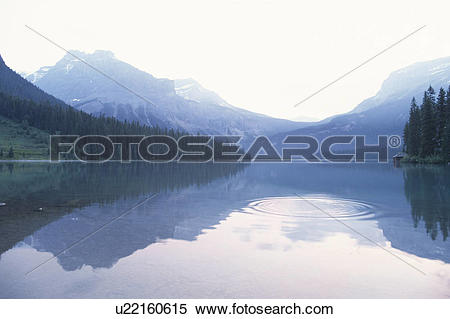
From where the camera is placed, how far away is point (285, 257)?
12469 mm

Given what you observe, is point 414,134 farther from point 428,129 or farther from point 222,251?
point 222,251

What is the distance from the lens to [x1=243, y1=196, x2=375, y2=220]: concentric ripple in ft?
69.0

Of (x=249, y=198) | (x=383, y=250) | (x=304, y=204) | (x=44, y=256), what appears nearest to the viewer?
(x=44, y=256)

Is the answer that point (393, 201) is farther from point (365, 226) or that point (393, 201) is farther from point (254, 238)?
point (254, 238)

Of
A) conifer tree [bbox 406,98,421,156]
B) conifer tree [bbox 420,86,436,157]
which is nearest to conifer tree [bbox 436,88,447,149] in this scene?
conifer tree [bbox 420,86,436,157]

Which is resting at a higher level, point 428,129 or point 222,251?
point 428,129

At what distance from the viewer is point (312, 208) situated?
23719 millimetres

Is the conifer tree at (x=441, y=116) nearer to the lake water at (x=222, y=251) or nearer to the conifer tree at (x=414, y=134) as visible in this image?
the conifer tree at (x=414, y=134)

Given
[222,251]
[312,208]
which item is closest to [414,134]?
[312,208]

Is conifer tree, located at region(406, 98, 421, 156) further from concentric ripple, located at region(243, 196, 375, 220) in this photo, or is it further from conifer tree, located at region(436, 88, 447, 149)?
concentric ripple, located at region(243, 196, 375, 220)

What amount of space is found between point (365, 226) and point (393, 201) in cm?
1081

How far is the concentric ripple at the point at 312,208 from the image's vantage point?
21.0 metres
